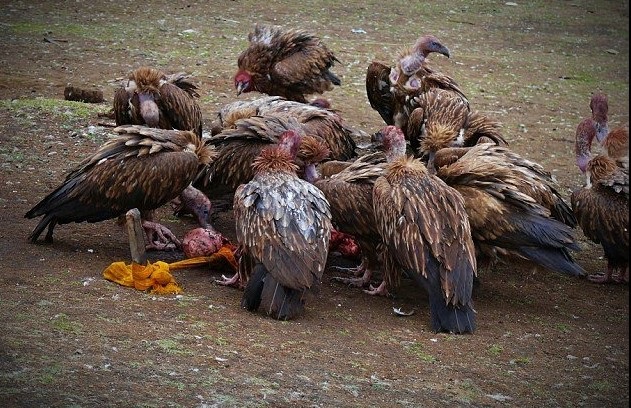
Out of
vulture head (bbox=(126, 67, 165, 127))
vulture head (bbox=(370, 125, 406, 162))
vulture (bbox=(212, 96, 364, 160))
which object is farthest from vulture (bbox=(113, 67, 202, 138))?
vulture head (bbox=(370, 125, 406, 162))

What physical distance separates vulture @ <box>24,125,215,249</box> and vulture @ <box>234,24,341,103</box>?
327 cm

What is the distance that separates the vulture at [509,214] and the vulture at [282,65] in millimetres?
3320

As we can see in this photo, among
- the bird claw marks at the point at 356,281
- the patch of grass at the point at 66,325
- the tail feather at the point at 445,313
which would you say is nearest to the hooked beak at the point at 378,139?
the bird claw marks at the point at 356,281

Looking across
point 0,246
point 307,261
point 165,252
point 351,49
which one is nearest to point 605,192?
point 307,261

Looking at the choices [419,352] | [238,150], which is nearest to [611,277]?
[419,352]

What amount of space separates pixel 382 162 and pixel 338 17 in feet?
29.7

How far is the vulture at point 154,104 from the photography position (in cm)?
752

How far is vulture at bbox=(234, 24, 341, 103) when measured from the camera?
9648 millimetres

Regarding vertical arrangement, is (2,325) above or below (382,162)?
below

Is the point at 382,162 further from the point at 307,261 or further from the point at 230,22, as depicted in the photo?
the point at 230,22

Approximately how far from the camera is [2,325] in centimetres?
489

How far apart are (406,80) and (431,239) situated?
3.56m

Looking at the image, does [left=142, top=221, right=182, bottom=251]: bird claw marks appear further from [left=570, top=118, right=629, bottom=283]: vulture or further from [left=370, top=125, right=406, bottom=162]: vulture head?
[left=570, top=118, right=629, bottom=283]: vulture

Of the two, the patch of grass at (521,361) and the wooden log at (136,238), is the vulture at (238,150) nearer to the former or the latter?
the wooden log at (136,238)
